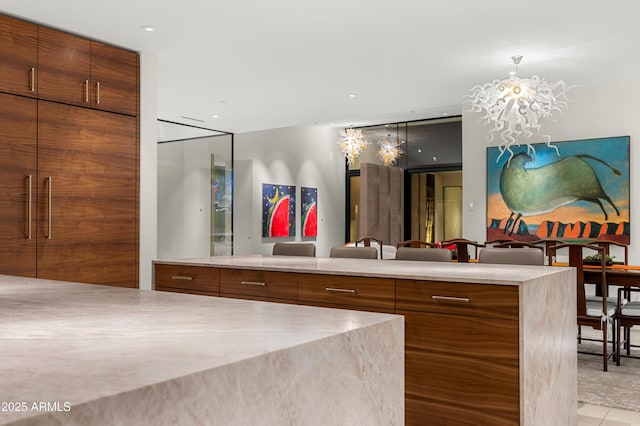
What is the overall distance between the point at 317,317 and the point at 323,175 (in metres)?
8.19

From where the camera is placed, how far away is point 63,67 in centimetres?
404

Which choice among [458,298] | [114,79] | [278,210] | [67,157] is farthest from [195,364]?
[278,210]

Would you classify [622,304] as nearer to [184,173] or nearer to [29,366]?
[29,366]

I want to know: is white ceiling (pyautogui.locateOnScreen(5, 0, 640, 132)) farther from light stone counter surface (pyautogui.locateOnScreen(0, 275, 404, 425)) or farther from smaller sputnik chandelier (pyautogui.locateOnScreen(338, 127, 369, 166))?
light stone counter surface (pyautogui.locateOnScreen(0, 275, 404, 425))

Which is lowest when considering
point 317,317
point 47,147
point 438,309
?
point 438,309

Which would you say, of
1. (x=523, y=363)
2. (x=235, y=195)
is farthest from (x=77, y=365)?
(x=235, y=195)

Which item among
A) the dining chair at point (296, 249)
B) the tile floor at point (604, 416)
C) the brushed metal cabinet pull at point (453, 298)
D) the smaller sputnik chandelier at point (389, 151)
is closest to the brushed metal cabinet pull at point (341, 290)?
the brushed metal cabinet pull at point (453, 298)

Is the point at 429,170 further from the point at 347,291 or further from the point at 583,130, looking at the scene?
the point at 347,291

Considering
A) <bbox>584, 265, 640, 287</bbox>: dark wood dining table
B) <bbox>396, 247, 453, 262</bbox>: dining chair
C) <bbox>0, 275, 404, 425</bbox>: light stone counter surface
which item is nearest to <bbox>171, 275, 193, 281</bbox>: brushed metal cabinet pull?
<bbox>396, 247, 453, 262</bbox>: dining chair

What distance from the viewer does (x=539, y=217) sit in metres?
6.16

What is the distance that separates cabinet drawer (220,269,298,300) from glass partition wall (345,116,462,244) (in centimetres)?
542

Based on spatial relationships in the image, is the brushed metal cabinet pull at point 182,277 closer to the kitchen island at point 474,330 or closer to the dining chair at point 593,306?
the kitchen island at point 474,330

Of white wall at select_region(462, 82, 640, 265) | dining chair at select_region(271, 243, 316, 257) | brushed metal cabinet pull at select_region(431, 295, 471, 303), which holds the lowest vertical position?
brushed metal cabinet pull at select_region(431, 295, 471, 303)

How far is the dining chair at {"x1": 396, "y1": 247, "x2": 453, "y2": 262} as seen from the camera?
3426 millimetres
